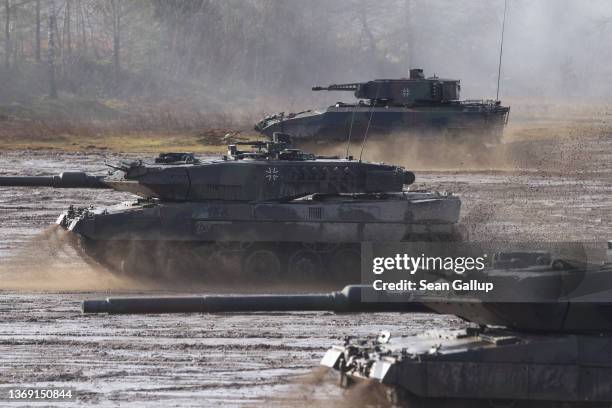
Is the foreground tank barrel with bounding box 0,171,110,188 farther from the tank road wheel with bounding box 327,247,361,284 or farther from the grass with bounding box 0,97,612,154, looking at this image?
the grass with bounding box 0,97,612,154

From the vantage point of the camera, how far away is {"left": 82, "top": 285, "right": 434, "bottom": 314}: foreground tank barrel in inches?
417

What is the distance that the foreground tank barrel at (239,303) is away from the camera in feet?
34.8

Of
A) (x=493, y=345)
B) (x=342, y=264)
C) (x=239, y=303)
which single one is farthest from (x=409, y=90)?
(x=239, y=303)

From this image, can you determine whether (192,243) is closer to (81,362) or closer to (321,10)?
(81,362)

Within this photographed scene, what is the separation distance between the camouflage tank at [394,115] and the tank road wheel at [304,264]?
14189mm

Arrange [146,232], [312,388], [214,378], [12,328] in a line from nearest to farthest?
[312,388] → [214,378] → [12,328] → [146,232]

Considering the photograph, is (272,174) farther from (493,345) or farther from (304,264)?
(493,345)

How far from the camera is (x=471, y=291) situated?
1147cm

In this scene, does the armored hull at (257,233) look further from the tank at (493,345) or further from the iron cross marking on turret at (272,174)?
the tank at (493,345)

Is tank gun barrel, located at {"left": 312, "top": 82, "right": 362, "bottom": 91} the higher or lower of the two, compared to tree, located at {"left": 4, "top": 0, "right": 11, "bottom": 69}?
lower

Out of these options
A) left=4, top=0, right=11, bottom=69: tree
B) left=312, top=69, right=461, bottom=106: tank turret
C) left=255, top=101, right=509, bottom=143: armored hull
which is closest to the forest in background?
left=4, top=0, right=11, bottom=69: tree

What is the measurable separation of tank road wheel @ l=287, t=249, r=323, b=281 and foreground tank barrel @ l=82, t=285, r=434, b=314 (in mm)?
8314

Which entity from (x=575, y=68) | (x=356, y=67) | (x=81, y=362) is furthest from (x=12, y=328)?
(x=575, y=68)

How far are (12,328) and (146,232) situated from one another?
372 centimetres
